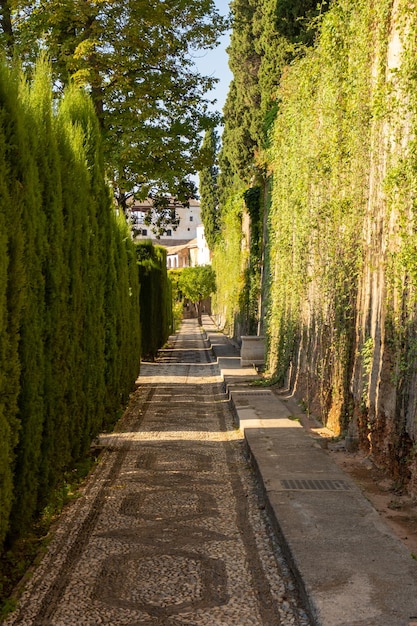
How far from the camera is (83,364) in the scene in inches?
302

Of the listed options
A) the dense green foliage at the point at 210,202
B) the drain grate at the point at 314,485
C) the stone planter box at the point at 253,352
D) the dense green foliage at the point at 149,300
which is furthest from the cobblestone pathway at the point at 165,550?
the dense green foliage at the point at 210,202

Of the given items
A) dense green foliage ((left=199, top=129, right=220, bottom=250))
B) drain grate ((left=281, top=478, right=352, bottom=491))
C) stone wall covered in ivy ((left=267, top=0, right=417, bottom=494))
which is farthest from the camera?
dense green foliage ((left=199, top=129, right=220, bottom=250))

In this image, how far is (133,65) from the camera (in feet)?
51.2

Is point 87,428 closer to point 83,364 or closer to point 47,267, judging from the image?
point 83,364

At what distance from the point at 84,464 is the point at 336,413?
10.3 ft

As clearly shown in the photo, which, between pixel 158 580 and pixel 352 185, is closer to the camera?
pixel 158 580

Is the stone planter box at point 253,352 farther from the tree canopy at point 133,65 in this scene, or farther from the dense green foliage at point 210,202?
the dense green foliage at point 210,202

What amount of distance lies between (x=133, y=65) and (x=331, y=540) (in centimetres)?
1268

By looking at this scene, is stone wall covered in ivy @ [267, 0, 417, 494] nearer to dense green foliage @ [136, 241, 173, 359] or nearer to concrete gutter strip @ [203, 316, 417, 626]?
concrete gutter strip @ [203, 316, 417, 626]

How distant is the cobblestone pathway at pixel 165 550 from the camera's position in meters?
4.06

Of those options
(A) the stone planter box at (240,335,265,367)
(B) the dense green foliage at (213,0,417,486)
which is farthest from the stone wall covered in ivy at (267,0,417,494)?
(A) the stone planter box at (240,335,265,367)

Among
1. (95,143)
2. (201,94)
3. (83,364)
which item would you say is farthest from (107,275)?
(201,94)

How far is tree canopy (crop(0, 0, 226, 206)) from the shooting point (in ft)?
49.5

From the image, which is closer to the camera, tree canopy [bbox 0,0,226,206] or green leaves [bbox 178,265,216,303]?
tree canopy [bbox 0,0,226,206]
